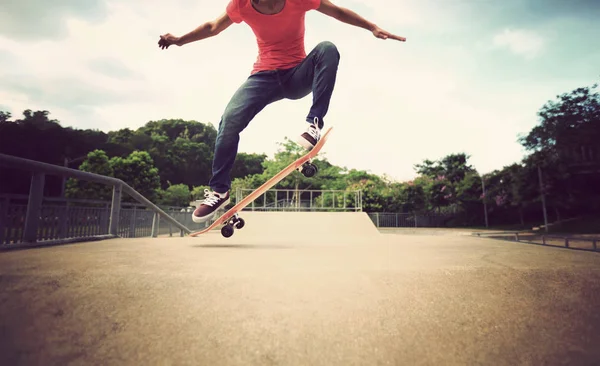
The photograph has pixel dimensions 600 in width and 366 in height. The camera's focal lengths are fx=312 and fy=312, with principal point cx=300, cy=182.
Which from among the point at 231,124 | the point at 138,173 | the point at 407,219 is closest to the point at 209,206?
the point at 231,124

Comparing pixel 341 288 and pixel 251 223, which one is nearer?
pixel 341 288

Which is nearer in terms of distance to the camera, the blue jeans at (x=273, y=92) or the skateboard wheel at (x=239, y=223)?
the blue jeans at (x=273, y=92)

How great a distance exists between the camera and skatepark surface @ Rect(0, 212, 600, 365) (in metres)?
1.09

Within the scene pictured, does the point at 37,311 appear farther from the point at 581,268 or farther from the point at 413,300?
the point at 581,268

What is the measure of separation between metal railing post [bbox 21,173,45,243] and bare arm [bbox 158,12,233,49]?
73.0 inches

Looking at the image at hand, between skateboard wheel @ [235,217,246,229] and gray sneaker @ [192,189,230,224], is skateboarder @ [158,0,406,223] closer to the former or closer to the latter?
gray sneaker @ [192,189,230,224]

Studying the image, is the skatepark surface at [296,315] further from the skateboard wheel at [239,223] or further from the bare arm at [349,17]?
the bare arm at [349,17]

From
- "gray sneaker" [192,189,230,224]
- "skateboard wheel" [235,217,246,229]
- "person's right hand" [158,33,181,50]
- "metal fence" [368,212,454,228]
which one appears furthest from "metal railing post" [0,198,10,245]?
"metal fence" [368,212,454,228]

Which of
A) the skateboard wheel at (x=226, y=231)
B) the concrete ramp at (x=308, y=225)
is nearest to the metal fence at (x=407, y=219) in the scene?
the concrete ramp at (x=308, y=225)

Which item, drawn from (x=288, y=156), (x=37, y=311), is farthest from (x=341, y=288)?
(x=288, y=156)

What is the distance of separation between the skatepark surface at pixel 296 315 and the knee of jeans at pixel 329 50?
82.0 inches

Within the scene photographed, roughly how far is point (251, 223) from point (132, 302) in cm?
999

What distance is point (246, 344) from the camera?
1111 millimetres

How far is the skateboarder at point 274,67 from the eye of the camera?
117 inches
